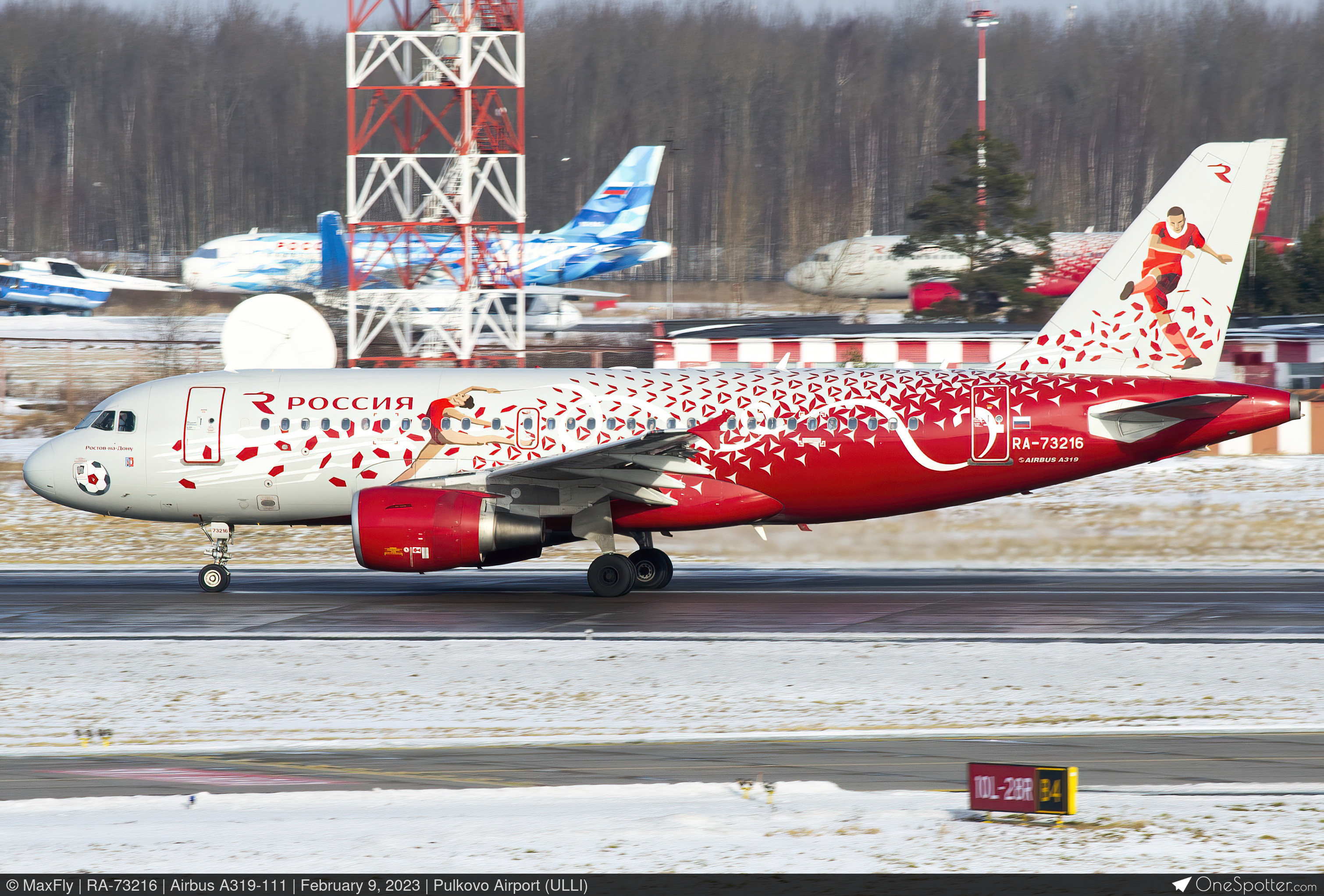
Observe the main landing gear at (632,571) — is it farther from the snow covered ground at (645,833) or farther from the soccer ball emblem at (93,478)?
the snow covered ground at (645,833)

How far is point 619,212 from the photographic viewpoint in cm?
8106

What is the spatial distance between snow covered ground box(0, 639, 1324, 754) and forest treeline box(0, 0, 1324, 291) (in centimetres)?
9466

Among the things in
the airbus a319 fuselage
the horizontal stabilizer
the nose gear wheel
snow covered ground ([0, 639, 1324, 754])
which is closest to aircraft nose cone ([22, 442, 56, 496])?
the airbus a319 fuselage

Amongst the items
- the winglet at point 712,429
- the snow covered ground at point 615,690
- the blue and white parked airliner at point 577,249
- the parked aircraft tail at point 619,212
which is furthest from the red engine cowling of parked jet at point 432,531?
the parked aircraft tail at point 619,212

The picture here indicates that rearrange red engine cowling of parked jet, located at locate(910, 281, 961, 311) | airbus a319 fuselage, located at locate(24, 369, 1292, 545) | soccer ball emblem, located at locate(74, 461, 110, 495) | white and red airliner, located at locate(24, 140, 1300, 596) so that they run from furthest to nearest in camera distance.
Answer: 1. red engine cowling of parked jet, located at locate(910, 281, 961, 311)
2. soccer ball emblem, located at locate(74, 461, 110, 495)
3. airbus a319 fuselage, located at locate(24, 369, 1292, 545)
4. white and red airliner, located at locate(24, 140, 1300, 596)

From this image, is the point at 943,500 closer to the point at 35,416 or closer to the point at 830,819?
the point at 830,819

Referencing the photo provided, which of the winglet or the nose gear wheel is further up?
the winglet

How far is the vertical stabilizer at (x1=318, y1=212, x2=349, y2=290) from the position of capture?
68.6 m

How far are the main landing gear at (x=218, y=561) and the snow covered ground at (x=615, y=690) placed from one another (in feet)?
16.8

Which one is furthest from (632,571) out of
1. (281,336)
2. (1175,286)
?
(281,336)

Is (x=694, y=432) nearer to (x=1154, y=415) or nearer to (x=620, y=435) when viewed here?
(x=620, y=435)

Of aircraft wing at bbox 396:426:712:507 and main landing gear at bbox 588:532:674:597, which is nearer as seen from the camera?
aircraft wing at bbox 396:426:712:507

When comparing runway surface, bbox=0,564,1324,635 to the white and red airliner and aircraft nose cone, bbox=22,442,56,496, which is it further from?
aircraft nose cone, bbox=22,442,56,496

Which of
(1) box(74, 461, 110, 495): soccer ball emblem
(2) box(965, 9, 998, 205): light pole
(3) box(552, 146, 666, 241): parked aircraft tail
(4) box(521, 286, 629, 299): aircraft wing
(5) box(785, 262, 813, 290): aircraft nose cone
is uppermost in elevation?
(2) box(965, 9, 998, 205): light pole
